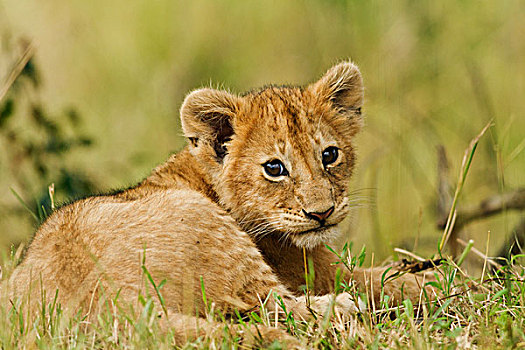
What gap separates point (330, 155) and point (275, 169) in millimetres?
444

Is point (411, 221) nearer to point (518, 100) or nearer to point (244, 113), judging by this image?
point (518, 100)

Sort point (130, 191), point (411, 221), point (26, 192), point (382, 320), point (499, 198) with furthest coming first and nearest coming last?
point (411, 221) → point (26, 192) → point (499, 198) → point (130, 191) → point (382, 320)

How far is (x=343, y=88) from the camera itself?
579 cm

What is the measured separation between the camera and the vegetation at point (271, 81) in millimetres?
7477

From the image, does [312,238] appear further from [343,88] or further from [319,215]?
[343,88]

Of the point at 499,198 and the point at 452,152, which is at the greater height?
the point at 452,152

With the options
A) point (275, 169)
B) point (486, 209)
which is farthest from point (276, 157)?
point (486, 209)

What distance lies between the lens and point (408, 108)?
9898 mm

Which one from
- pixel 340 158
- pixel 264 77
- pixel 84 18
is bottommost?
pixel 340 158

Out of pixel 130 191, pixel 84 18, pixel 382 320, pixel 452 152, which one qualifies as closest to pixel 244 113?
pixel 130 191

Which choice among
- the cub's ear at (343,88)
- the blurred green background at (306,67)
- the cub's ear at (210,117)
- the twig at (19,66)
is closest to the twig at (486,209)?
the blurred green background at (306,67)

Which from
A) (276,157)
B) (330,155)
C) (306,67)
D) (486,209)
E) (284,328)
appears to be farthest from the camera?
(306,67)

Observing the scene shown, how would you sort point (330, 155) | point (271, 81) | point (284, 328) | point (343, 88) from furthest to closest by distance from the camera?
point (271, 81) < point (343, 88) < point (330, 155) < point (284, 328)

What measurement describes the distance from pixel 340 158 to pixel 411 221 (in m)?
3.81
